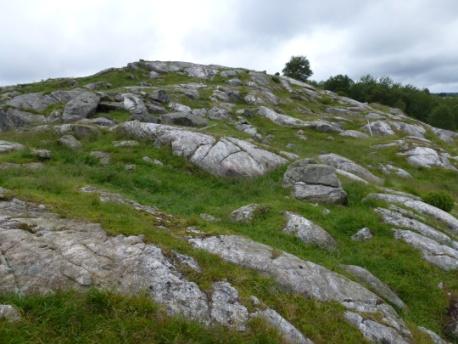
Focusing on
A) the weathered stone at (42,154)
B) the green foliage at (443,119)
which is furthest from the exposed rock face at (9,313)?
the green foliage at (443,119)

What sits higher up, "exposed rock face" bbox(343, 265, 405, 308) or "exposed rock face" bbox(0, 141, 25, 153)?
"exposed rock face" bbox(0, 141, 25, 153)

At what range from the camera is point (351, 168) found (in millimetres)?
31641

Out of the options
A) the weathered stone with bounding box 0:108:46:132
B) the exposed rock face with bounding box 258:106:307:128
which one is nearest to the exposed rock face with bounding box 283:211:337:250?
the weathered stone with bounding box 0:108:46:132

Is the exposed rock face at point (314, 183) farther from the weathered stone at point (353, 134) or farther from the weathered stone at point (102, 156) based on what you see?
the weathered stone at point (353, 134)

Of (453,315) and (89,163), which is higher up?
(89,163)

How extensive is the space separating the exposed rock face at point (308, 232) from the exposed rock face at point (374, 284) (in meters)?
1.95

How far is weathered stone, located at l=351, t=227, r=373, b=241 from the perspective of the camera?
17422 mm

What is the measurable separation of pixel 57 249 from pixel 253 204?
33.1 feet

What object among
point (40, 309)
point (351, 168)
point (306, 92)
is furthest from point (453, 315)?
point (306, 92)

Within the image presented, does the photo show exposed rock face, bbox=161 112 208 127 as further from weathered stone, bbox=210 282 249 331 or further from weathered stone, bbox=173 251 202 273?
weathered stone, bbox=210 282 249 331

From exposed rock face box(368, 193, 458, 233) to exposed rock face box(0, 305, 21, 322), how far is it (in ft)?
60.5

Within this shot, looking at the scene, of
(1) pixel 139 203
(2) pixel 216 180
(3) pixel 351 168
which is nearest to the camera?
(1) pixel 139 203

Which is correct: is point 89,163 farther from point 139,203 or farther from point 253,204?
point 253,204

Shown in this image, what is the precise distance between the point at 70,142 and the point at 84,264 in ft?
64.1
